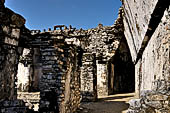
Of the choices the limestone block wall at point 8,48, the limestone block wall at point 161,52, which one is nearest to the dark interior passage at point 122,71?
the limestone block wall at point 8,48

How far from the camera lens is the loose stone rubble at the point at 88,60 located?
2.52 meters

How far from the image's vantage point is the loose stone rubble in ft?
8.26

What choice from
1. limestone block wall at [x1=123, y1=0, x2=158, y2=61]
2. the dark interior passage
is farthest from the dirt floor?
the dark interior passage

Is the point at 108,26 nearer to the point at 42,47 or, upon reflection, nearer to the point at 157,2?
the point at 42,47

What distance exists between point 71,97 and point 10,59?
98.1 inches

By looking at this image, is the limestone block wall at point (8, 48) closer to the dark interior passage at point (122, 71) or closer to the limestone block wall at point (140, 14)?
the limestone block wall at point (140, 14)

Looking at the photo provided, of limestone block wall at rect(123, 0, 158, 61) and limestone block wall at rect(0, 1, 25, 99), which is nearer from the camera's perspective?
limestone block wall at rect(123, 0, 158, 61)

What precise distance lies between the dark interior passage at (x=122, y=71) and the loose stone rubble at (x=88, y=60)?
82 millimetres

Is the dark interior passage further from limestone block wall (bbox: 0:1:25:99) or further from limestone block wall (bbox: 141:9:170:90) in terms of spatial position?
limestone block wall (bbox: 141:9:170:90)

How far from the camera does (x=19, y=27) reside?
5.38m

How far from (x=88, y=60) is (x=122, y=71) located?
5466 mm

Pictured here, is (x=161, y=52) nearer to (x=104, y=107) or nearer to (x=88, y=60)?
(x=104, y=107)

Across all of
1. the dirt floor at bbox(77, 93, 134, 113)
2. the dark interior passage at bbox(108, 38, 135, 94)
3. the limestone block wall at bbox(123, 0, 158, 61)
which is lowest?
the dirt floor at bbox(77, 93, 134, 113)

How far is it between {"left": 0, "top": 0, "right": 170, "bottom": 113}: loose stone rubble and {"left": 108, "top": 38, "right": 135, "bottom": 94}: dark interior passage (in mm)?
82
